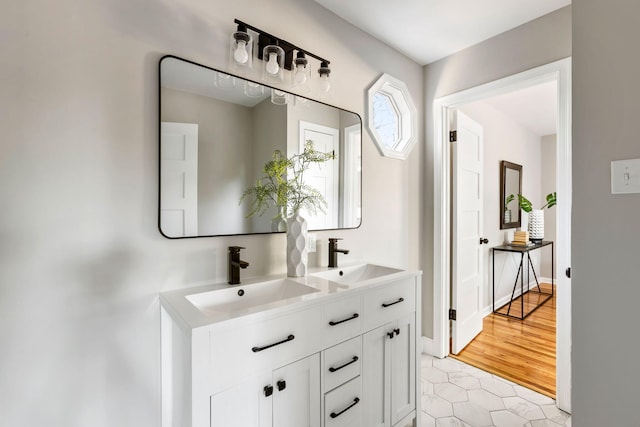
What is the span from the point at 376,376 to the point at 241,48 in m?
1.71

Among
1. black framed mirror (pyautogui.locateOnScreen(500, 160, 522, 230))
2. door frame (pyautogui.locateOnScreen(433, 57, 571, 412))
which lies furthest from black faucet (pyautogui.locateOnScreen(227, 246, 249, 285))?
black framed mirror (pyautogui.locateOnScreen(500, 160, 522, 230))

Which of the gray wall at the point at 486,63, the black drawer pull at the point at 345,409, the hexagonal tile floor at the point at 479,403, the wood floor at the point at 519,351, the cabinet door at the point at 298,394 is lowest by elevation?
the hexagonal tile floor at the point at 479,403

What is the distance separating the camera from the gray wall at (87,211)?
1039 millimetres

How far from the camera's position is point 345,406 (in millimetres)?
1343

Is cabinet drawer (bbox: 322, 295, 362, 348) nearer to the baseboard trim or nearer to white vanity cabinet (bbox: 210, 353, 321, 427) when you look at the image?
white vanity cabinet (bbox: 210, 353, 321, 427)

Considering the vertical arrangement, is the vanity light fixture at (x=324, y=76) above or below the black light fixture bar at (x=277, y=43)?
below

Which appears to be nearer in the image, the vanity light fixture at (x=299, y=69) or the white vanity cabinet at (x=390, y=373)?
the white vanity cabinet at (x=390, y=373)

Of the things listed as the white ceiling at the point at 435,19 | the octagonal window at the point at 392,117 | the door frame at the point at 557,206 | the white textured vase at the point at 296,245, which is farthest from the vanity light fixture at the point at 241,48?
the door frame at the point at 557,206

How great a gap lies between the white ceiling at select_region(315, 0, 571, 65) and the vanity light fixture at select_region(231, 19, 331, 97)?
497 millimetres

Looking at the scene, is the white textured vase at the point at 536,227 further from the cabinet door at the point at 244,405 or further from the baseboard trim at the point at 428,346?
the cabinet door at the point at 244,405

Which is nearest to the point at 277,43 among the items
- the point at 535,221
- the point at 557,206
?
the point at 557,206

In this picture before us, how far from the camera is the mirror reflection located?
134cm

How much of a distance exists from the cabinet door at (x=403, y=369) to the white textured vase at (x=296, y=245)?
0.60 metres

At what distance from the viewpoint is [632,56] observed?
1.10 m
